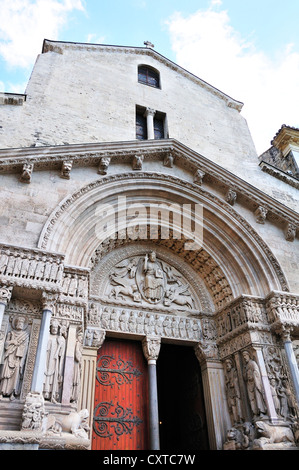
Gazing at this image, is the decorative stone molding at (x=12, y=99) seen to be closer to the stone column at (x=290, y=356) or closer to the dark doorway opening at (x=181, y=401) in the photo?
the dark doorway opening at (x=181, y=401)

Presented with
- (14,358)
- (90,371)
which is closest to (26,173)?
(14,358)

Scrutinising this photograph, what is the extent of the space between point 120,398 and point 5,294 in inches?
128

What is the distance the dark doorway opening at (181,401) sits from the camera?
305 inches

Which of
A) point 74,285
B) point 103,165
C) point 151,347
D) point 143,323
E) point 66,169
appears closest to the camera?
point 74,285

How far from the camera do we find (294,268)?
8.26m

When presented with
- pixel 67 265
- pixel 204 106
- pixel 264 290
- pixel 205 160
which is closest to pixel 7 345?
pixel 67 265

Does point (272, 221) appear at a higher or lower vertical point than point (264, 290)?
higher

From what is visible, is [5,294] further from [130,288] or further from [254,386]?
[254,386]

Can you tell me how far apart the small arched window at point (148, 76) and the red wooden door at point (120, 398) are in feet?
30.3

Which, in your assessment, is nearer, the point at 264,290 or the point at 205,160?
the point at 264,290

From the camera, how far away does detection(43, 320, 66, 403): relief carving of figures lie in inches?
209

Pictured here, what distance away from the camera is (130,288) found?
8.10 meters
